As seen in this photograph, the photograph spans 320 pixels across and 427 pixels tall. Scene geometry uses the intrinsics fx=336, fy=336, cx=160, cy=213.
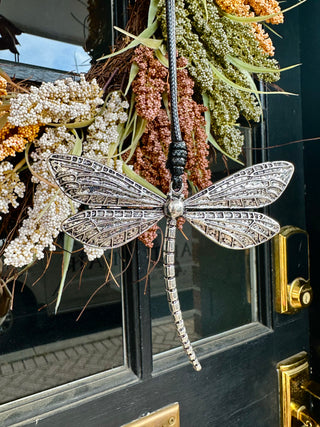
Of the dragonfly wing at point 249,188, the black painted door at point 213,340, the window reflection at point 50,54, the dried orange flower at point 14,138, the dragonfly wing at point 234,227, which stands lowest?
the black painted door at point 213,340

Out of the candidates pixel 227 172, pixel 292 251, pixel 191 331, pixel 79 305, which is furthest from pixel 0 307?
pixel 292 251

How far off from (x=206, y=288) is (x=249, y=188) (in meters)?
0.39

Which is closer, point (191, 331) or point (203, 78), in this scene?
point (203, 78)

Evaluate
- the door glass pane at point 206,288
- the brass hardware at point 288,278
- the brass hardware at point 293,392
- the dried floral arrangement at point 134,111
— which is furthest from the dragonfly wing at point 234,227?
the brass hardware at point 293,392

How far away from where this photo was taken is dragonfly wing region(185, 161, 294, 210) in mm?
569

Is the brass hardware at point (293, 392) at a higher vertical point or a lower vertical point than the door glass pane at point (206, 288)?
lower

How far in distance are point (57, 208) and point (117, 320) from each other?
1.09 feet

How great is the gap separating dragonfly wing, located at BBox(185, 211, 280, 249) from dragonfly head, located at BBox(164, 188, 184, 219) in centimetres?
5

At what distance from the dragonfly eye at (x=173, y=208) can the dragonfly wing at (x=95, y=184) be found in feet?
0.05

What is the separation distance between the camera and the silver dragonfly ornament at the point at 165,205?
19.1 inches

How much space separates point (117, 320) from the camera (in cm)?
75

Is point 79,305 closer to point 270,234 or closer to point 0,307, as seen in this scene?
point 0,307

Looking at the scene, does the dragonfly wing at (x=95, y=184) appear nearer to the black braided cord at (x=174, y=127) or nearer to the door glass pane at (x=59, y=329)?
the black braided cord at (x=174, y=127)

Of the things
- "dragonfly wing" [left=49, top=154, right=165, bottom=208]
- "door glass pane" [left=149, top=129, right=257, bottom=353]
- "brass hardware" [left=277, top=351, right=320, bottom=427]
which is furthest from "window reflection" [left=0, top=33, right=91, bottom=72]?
"brass hardware" [left=277, top=351, right=320, bottom=427]
